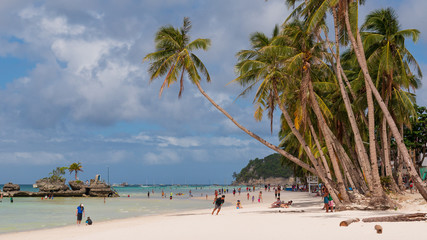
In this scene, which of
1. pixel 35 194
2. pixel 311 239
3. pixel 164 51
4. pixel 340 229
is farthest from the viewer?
pixel 35 194

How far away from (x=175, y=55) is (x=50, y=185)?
2434 inches

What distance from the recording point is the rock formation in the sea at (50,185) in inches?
2886

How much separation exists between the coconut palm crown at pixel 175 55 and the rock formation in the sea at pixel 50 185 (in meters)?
59.3

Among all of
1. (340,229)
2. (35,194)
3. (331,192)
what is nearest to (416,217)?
(340,229)

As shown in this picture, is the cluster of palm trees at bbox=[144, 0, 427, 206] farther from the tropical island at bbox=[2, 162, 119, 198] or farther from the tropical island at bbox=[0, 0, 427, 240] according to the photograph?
Answer: the tropical island at bbox=[2, 162, 119, 198]

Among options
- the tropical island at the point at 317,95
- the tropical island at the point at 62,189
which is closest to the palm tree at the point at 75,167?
the tropical island at the point at 62,189

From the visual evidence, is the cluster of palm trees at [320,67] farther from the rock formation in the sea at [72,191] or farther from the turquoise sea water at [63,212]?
the rock formation in the sea at [72,191]

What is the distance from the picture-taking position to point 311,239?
34.9ft

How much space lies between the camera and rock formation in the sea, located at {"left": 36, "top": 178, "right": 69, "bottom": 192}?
7331 cm

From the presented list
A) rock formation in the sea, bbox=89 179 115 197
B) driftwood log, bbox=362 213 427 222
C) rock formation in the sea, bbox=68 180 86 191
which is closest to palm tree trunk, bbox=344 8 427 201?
driftwood log, bbox=362 213 427 222

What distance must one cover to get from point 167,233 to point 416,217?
9.22 metres

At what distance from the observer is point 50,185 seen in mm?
73938

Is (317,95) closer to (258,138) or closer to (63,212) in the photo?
(258,138)

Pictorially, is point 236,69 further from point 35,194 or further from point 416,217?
point 35,194
